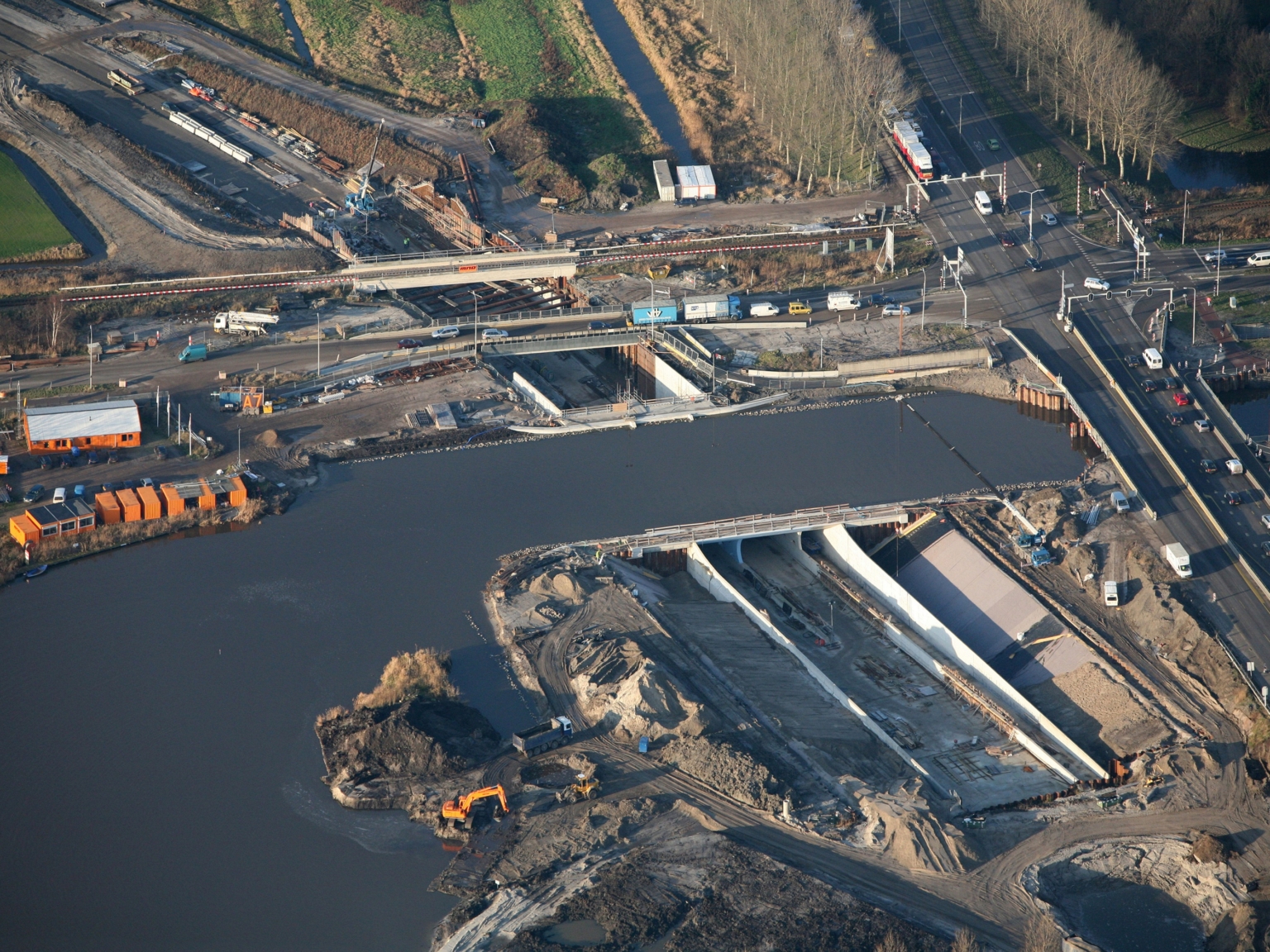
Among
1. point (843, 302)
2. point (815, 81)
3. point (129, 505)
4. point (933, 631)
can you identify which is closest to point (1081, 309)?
point (843, 302)

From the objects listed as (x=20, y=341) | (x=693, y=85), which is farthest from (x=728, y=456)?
(x=693, y=85)

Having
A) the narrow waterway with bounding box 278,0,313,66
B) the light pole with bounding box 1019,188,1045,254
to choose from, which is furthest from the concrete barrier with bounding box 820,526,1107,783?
the narrow waterway with bounding box 278,0,313,66

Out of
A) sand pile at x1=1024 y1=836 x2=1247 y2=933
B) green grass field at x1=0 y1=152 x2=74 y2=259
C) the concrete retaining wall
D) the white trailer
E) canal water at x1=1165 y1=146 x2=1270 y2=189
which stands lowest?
sand pile at x1=1024 y1=836 x2=1247 y2=933

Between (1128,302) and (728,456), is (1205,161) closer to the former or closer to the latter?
(1128,302)

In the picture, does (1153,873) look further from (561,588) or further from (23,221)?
(23,221)

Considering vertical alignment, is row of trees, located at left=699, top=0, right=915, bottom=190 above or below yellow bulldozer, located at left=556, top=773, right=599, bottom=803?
above

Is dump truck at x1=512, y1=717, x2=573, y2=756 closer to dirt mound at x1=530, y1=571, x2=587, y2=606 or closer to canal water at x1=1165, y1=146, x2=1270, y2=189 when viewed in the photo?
dirt mound at x1=530, y1=571, x2=587, y2=606
